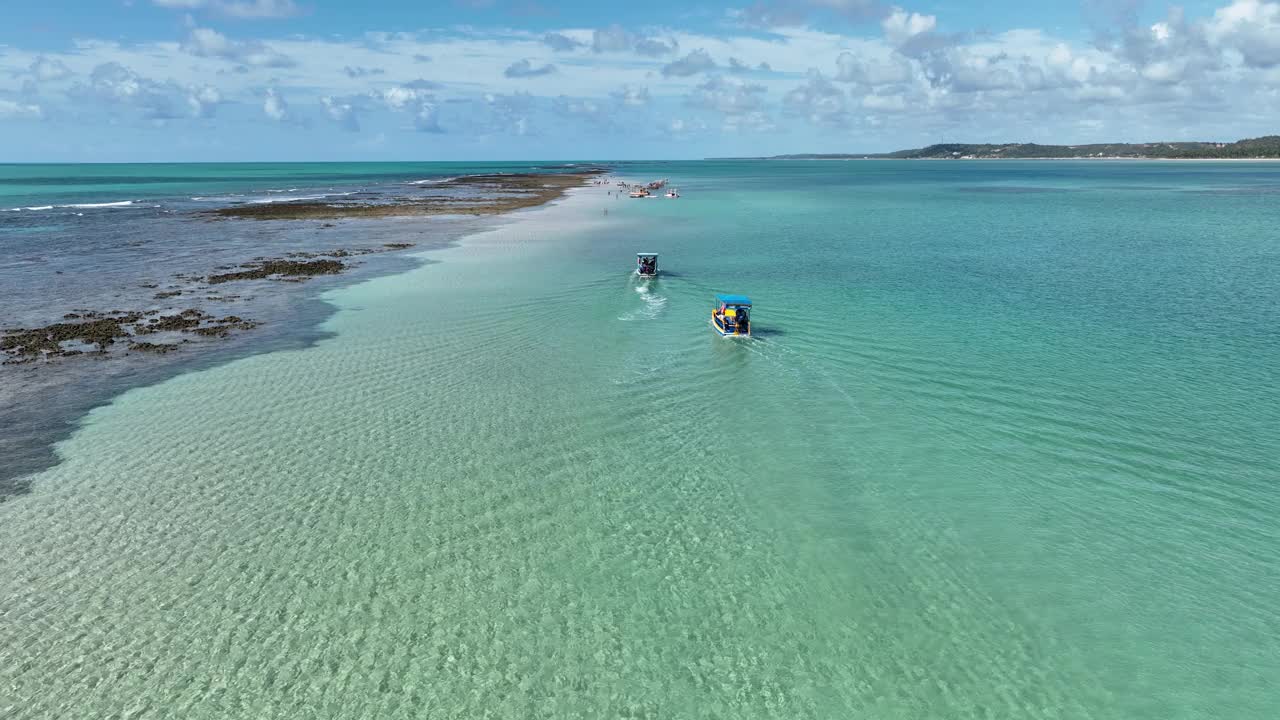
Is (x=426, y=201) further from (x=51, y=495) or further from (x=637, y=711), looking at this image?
(x=637, y=711)

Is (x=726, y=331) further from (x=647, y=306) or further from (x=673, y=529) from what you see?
(x=673, y=529)

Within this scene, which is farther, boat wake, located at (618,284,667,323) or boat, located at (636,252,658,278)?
boat, located at (636,252,658,278)

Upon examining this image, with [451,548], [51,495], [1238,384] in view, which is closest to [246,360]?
[51,495]

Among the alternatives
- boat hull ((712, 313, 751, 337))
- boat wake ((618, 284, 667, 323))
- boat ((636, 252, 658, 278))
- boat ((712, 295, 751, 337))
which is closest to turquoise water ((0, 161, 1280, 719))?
boat hull ((712, 313, 751, 337))

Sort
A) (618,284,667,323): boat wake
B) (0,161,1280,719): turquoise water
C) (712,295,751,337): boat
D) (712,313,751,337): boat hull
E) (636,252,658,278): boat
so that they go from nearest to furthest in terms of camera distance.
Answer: (0,161,1280,719): turquoise water
(712,295,751,337): boat
(712,313,751,337): boat hull
(618,284,667,323): boat wake
(636,252,658,278): boat

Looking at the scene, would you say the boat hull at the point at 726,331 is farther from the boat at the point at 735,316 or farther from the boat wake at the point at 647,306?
the boat wake at the point at 647,306

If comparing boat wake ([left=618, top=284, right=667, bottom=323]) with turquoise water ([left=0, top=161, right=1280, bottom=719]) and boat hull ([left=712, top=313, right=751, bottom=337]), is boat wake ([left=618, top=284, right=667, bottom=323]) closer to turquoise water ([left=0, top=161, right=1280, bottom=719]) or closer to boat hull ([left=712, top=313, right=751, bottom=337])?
turquoise water ([left=0, top=161, right=1280, bottom=719])

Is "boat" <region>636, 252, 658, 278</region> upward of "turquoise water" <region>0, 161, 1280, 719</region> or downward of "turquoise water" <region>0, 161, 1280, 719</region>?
upward

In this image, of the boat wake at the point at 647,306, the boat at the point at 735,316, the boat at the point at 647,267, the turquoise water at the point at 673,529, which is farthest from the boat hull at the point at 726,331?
the boat at the point at 647,267
